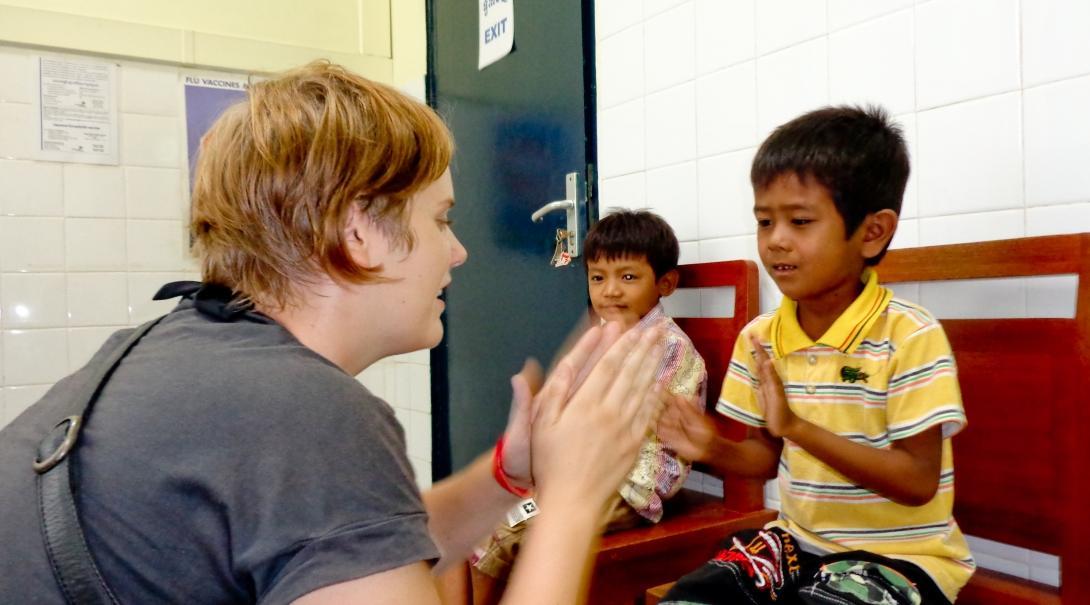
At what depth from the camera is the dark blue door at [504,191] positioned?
2.23 metres

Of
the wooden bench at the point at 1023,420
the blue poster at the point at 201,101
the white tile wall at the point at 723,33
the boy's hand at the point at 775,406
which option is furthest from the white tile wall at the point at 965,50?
the blue poster at the point at 201,101

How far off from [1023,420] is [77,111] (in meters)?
2.86

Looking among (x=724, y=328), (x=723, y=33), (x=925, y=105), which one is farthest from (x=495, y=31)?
(x=925, y=105)

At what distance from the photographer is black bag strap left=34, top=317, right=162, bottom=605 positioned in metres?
0.61

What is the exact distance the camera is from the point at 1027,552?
49.1 inches

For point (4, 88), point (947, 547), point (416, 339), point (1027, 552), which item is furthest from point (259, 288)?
point (4, 88)

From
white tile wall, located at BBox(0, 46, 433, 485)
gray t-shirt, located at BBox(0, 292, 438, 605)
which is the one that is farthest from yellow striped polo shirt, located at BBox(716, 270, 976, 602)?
white tile wall, located at BBox(0, 46, 433, 485)

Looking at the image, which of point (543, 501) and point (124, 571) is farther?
point (543, 501)

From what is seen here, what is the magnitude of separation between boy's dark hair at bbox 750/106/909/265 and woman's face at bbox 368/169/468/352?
0.61m

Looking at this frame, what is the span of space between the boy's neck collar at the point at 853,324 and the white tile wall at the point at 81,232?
87.6 inches

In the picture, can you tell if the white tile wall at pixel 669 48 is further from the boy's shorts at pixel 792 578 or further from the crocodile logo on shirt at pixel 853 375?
the boy's shorts at pixel 792 578

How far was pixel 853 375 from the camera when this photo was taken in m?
1.19

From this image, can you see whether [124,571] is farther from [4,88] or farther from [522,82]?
[4,88]

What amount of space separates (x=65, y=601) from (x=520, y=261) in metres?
1.92
